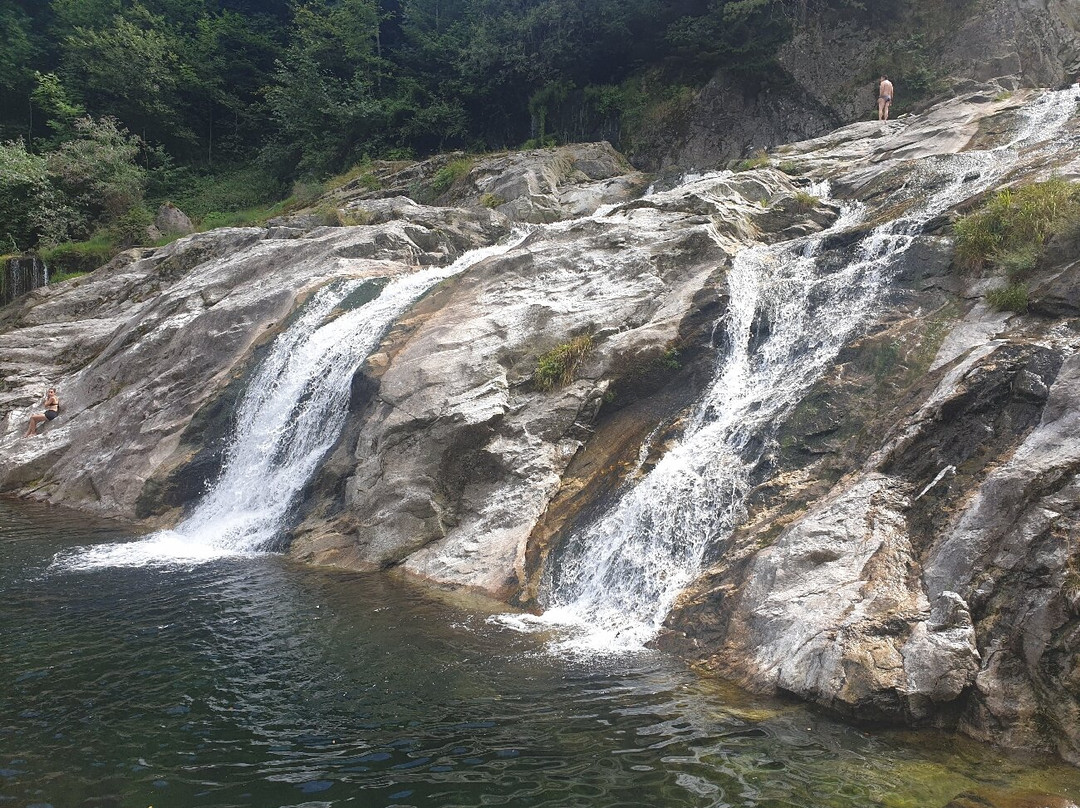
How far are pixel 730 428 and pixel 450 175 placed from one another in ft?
64.0

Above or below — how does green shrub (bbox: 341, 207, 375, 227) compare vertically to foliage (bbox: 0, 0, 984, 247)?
below

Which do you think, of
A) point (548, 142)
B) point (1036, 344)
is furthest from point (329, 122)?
point (1036, 344)

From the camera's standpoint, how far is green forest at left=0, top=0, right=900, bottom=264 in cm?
2928

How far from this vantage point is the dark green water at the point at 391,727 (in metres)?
4.93

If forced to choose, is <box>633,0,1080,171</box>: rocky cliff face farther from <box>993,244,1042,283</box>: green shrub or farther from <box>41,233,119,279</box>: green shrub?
<box>41,233,119,279</box>: green shrub

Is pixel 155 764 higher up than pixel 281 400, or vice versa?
pixel 281 400

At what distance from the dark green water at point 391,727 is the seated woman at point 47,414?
11.7 meters

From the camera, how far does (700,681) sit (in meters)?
6.91

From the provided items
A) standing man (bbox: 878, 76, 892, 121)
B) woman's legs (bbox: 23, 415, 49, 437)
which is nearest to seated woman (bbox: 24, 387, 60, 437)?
woman's legs (bbox: 23, 415, 49, 437)

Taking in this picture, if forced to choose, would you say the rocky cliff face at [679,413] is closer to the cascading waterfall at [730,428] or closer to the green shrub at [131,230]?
the cascading waterfall at [730,428]

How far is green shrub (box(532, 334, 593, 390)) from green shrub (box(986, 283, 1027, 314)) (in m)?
6.03

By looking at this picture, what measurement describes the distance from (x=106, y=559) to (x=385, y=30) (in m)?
36.7

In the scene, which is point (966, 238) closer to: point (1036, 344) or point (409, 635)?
point (1036, 344)

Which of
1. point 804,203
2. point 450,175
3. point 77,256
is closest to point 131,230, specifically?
point 77,256
